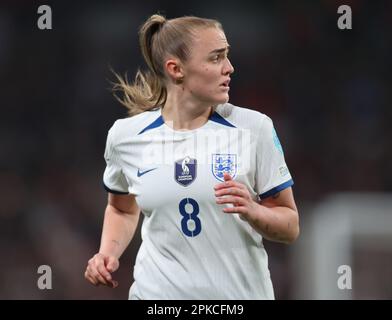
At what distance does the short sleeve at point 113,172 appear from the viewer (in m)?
3.81

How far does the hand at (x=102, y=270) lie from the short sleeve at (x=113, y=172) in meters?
0.47

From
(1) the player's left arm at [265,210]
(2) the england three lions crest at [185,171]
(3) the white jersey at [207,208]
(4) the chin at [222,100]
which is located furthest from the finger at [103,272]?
(4) the chin at [222,100]

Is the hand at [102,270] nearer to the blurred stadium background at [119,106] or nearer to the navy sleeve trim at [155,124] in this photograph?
the navy sleeve trim at [155,124]

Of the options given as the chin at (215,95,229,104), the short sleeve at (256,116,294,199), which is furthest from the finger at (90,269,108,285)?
the chin at (215,95,229,104)

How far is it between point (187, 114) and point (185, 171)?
254mm

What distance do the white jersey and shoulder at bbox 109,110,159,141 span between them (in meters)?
0.15

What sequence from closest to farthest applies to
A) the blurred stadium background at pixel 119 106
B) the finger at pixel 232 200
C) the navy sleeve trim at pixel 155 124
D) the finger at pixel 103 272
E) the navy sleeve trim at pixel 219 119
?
the finger at pixel 232 200
the finger at pixel 103 272
the navy sleeve trim at pixel 219 119
the navy sleeve trim at pixel 155 124
the blurred stadium background at pixel 119 106

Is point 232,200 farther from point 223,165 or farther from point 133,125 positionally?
point 133,125

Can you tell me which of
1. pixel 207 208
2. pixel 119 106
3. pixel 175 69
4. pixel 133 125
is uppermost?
pixel 175 69

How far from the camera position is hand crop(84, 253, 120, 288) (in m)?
3.43

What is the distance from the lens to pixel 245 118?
3516mm

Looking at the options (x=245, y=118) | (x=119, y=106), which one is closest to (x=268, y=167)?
(x=245, y=118)

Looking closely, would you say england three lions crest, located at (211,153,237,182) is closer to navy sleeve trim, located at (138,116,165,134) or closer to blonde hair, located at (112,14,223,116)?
navy sleeve trim, located at (138,116,165,134)
